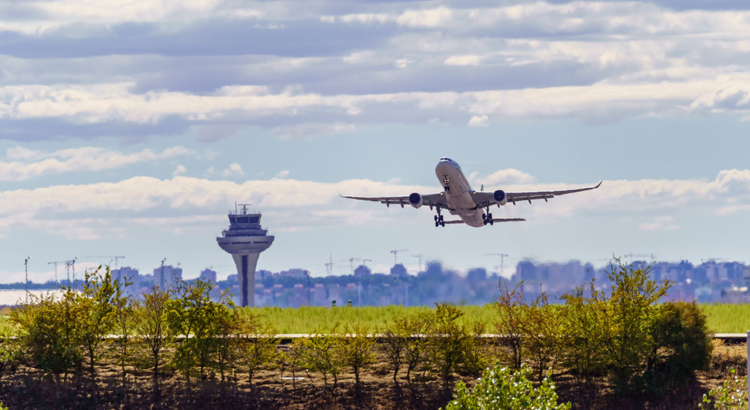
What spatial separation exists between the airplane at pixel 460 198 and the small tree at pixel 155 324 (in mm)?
27195

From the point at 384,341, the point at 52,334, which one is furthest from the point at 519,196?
the point at 52,334

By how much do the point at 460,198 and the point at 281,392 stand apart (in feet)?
98.0

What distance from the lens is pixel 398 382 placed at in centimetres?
5925

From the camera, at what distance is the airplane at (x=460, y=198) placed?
263 feet

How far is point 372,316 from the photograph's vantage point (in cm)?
7569

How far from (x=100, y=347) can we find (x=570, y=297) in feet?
92.6

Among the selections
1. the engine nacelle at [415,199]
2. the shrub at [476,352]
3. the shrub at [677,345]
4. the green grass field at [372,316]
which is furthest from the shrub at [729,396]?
the engine nacelle at [415,199]

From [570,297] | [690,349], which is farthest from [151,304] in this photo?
[690,349]

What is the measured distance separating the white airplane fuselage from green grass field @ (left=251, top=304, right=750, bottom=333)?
898 centimetres

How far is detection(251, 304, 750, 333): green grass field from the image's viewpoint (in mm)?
69250

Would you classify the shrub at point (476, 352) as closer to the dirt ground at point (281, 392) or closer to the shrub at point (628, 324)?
the dirt ground at point (281, 392)

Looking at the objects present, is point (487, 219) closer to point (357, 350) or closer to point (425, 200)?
point (425, 200)

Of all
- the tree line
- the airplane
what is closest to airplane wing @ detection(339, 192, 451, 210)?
the airplane

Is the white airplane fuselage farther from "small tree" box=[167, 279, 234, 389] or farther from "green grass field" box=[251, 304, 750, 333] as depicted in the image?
"small tree" box=[167, 279, 234, 389]
